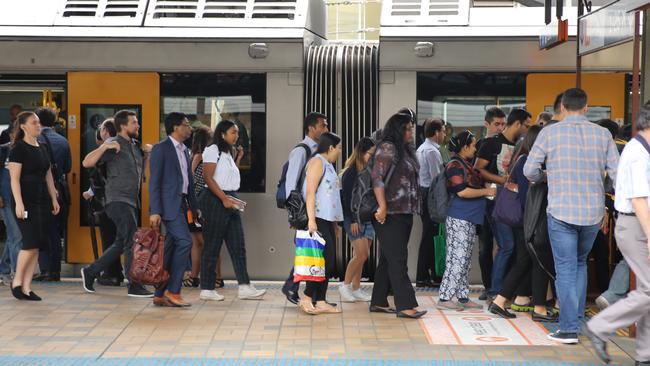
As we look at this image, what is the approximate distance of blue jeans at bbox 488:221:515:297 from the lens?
9164mm

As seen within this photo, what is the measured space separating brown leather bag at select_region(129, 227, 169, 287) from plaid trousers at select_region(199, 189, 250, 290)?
1.71ft

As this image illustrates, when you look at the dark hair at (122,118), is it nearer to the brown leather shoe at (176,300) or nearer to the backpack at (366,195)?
the brown leather shoe at (176,300)

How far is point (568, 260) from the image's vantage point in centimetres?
734

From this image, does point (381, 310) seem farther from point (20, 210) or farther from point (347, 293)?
point (20, 210)

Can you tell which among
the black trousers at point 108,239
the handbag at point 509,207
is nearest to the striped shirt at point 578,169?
the handbag at point 509,207

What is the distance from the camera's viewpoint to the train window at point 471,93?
10.6m

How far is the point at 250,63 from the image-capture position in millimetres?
10750

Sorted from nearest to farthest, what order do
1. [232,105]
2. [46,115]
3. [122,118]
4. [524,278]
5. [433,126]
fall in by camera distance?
[524,278] → [122,118] → [433,126] → [46,115] → [232,105]

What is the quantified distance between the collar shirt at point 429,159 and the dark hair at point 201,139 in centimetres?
199

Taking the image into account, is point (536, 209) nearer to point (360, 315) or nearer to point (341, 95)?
point (360, 315)

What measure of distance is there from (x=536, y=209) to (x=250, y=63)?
12.6ft

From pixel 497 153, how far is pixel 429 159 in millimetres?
906

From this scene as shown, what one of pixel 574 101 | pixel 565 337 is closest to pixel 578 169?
pixel 574 101

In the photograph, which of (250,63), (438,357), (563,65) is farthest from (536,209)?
(250,63)
